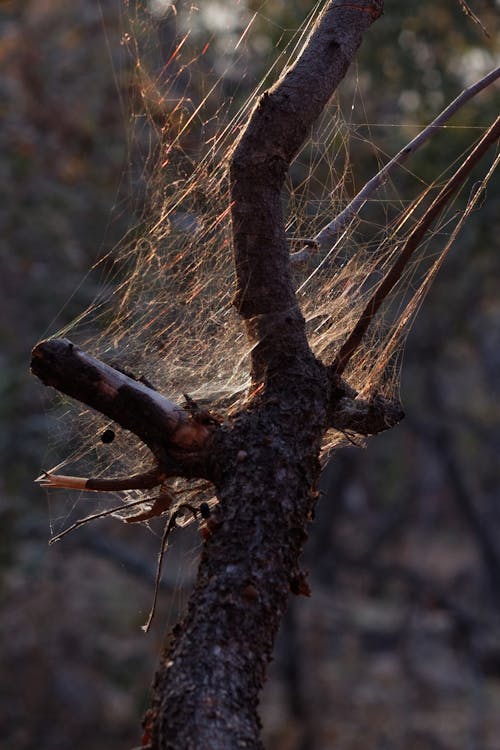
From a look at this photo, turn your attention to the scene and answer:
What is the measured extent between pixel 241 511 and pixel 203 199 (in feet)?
3.01

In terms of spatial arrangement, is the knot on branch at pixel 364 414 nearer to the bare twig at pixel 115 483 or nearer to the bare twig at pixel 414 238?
the bare twig at pixel 414 238

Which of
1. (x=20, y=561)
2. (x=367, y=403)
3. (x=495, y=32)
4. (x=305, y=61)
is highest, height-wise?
(x=495, y=32)

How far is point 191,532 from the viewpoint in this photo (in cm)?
598

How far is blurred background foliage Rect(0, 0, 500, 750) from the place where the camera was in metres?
5.00

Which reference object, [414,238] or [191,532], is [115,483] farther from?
[191,532]

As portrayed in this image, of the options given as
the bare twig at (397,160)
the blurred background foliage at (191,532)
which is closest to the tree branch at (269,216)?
the bare twig at (397,160)

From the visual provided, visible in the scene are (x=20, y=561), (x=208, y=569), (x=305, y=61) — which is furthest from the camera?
(x=20, y=561)

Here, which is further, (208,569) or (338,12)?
(338,12)

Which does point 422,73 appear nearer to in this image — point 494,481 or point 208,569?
point 208,569

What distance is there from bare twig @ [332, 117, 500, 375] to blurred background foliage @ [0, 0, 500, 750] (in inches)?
40.8

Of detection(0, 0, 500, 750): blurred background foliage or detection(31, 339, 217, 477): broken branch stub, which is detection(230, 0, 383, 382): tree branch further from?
detection(0, 0, 500, 750): blurred background foliage

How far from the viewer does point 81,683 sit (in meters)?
7.54

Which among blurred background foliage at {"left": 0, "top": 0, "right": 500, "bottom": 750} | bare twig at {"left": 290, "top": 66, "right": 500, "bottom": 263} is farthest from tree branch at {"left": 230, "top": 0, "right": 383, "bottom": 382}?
blurred background foliage at {"left": 0, "top": 0, "right": 500, "bottom": 750}

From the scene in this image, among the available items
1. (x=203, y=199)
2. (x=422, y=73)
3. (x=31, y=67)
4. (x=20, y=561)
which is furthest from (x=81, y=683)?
(x=203, y=199)
